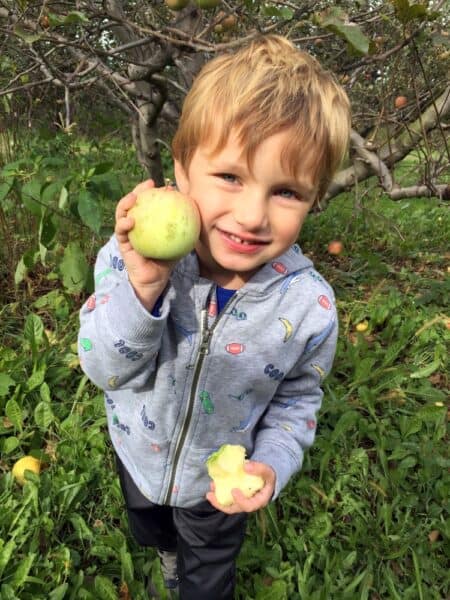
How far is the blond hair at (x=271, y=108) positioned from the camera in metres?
1.00

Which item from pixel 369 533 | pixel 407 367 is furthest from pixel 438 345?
pixel 369 533

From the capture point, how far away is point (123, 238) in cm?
96

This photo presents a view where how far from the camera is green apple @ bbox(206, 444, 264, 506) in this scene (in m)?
1.04

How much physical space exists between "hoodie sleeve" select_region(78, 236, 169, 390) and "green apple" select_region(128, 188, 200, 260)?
4.0 inches

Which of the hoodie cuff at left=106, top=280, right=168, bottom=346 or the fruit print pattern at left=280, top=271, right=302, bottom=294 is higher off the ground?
the hoodie cuff at left=106, top=280, right=168, bottom=346

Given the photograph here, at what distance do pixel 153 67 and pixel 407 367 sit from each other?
1824 millimetres

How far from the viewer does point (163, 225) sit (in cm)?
89

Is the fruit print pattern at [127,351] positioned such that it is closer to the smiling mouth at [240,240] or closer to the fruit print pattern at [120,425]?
the smiling mouth at [240,240]

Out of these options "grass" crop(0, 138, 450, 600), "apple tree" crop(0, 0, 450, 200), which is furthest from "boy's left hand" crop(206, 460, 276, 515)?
"apple tree" crop(0, 0, 450, 200)

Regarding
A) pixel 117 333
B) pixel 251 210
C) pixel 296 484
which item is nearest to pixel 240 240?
pixel 251 210

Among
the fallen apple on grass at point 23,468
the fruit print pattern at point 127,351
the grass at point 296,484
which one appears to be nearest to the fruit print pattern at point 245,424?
the fruit print pattern at point 127,351

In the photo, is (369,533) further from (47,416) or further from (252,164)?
(252,164)

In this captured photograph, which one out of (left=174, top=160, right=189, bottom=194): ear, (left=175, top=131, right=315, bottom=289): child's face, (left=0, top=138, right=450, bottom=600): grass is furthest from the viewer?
(left=0, top=138, right=450, bottom=600): grass

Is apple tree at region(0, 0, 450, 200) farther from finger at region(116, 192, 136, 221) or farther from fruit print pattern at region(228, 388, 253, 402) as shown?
fruit print pattern at region(228, 388, 253, 402)
